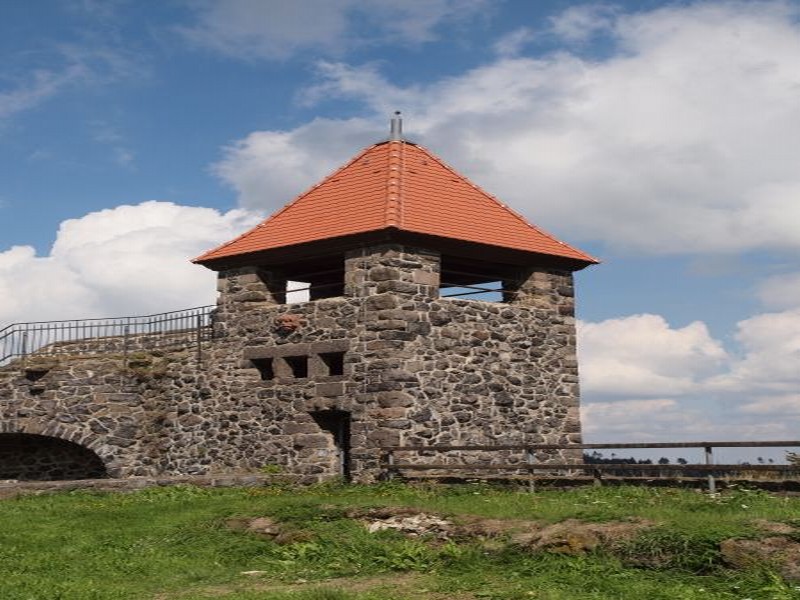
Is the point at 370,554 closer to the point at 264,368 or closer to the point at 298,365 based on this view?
the point at 298,365

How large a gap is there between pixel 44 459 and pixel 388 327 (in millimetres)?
10340

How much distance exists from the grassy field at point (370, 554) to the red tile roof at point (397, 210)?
6.01m

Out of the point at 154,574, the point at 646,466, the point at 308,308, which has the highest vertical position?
the point at 308,308

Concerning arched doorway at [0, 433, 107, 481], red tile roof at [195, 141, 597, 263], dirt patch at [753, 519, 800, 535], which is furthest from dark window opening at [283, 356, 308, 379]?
dirt patch at [753, 519, 800, 535]

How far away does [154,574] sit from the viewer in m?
11.1

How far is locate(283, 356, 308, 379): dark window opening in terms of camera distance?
19859 millimetres

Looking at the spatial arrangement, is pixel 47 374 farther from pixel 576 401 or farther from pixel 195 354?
pixel 576 401

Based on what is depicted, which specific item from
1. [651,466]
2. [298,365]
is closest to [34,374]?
[298,365]

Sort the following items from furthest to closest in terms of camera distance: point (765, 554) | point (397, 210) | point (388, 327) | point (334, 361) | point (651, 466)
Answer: point (334, 361) → point (397, 210) → point (388, 327) → point (651, 466) → point (765, 554)

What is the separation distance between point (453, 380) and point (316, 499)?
15.8 feet

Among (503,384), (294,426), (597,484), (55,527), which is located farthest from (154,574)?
(503,384)

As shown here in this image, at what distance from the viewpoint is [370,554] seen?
37.6 ft

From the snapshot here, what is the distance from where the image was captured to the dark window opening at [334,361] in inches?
758

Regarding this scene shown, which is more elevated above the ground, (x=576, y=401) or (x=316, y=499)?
(x=576, y=401)
